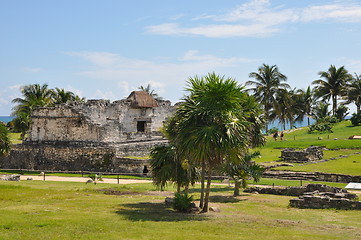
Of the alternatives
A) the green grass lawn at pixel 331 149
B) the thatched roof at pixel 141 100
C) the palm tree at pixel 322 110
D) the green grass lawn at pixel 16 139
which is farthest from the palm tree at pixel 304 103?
the green grass lawn at pixel 16 139

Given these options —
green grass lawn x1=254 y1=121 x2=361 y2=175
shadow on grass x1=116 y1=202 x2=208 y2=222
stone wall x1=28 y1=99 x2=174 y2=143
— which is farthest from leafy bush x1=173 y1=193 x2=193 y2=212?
stone wall x1=28 y1=99 x2=174 y2=143

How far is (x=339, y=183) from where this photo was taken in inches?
1089

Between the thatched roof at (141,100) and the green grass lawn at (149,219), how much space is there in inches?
1001

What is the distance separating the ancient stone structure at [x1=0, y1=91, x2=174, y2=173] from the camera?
37.6 m

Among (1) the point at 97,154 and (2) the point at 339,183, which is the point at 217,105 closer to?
(2) the point at 339,183

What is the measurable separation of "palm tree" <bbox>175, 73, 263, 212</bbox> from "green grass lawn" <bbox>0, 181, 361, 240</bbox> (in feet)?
7.94

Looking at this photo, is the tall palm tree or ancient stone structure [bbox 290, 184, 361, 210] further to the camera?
the tall palm tree

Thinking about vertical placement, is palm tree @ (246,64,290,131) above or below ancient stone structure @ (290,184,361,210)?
above

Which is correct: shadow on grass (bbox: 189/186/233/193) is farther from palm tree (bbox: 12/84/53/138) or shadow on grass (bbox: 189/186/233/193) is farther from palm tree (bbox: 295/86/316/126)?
palm tree (bbox: 295/86/316/126)

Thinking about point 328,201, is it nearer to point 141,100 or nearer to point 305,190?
point 305,190

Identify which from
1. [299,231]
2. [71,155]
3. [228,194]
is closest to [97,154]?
[71,155]

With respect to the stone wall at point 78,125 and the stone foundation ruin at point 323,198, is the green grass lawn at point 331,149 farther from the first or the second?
the stone wall at point 78,125

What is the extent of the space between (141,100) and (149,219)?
33303mm

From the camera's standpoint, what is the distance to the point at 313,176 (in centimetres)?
2956
